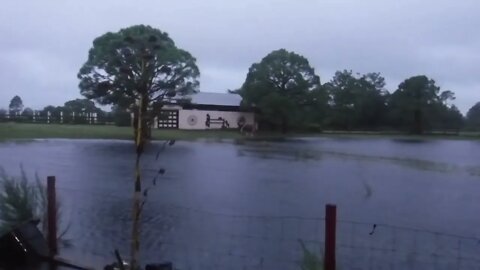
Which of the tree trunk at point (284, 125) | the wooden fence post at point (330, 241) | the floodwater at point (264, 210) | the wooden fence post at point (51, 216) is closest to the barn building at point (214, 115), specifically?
the tree trunk at point (284, 125)

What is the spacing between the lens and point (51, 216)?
8.91 m

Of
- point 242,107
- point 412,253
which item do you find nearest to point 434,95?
point 242,107

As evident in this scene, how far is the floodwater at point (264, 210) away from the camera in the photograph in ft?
32.8

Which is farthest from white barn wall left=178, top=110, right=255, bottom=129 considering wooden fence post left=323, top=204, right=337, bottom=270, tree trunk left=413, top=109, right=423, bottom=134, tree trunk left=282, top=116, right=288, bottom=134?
wooden fence post left=323, top=204, right=337, bottom=270

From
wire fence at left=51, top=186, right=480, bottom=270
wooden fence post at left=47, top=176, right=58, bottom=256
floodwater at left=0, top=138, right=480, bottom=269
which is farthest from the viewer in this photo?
floodwater at left=0, top=138, right=480, bottom=269

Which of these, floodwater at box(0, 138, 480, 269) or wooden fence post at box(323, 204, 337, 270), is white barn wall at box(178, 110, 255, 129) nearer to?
floodwater at box(0, 138, 480, 269)

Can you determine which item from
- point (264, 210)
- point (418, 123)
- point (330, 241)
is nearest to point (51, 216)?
point (330, 241)

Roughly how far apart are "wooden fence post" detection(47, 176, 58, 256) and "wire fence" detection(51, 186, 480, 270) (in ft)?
1.28

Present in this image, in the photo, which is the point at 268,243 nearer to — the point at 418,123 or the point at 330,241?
the point at 330,241

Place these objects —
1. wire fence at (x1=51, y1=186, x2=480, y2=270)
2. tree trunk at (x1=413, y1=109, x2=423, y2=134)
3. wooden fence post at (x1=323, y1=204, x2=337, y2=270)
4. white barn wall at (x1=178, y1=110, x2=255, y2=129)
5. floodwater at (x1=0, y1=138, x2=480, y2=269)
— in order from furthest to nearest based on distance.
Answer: tree trunk at (x1=413, y1=109, x2=423, y2=134) → white barn wall at (x1=178, y1=110, x2=255, y2=129) → floodwater at (x1=0, y1=138, x2=480, y2=269) → wire fence at (x1=51, y1=186, x2=480, y2=270) → wooden fence post at (x1=323, y1=204, x2=337, y2=270)

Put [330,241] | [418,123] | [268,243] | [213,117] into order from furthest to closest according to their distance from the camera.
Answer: [418,123] → [213,117] → [268,243] → [330,241]

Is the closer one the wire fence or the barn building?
the wire fence

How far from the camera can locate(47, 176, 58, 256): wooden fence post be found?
8.82 meters

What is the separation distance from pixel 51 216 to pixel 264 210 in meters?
5.95
